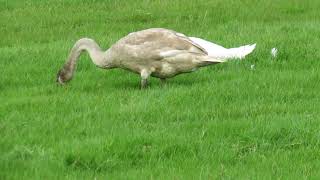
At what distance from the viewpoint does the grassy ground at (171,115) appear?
7.48 meters

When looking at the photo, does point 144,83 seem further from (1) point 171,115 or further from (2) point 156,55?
(1) point 171,115

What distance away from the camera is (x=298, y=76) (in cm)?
1166

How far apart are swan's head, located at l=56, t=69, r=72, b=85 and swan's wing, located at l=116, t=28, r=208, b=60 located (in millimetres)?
1062

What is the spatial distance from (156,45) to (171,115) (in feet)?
6.18

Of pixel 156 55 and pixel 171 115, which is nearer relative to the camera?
→ pixel 171 115

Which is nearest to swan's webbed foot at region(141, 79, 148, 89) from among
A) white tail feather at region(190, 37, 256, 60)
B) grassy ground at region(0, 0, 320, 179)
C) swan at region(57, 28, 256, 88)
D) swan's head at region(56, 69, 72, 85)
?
swan at region(57, 28, 256, 88)

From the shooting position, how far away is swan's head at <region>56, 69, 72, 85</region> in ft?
38.7

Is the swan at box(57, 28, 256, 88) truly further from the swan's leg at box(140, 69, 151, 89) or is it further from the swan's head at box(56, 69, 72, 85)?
the swan's head at box(56, 69, 72, 85)

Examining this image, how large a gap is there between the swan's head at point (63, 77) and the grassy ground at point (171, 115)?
151mm

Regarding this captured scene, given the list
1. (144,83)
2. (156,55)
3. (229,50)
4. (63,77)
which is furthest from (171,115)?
(229,50)

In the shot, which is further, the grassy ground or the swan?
the swan

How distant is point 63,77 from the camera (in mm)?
11836

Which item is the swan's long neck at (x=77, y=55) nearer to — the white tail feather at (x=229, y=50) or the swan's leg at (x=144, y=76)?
the swan's leg at (x=144, y=76)

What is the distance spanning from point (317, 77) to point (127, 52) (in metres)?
3.07
